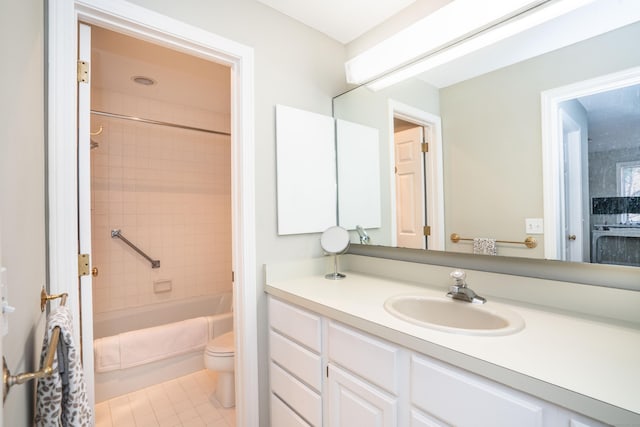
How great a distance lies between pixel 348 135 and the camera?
1.96 metres

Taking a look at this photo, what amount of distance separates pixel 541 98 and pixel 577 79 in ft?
0.38

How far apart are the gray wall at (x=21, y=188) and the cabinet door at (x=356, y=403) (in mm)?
910

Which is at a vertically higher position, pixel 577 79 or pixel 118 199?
pixel 577 79

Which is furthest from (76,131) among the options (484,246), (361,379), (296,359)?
(484,246)

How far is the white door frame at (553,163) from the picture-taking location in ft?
3.76

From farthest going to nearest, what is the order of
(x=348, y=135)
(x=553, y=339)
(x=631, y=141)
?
1. (x=348, y=135)
2. (x=631, y=141)
3. (x=553, y=339)

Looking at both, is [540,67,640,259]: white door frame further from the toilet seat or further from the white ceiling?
the toilet seat

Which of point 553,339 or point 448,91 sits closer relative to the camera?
point 553,339

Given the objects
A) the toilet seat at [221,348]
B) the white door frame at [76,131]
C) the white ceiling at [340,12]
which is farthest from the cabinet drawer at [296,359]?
the white ceiling at [340,12]

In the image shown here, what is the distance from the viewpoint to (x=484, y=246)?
53.6 inches

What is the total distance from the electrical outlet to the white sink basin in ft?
1.14

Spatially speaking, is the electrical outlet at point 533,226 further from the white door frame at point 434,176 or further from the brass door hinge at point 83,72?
the brass door hinge at point 83,72

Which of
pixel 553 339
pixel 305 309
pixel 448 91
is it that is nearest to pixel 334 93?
pixel 448 91

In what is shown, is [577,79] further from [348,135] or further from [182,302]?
[182,302]
